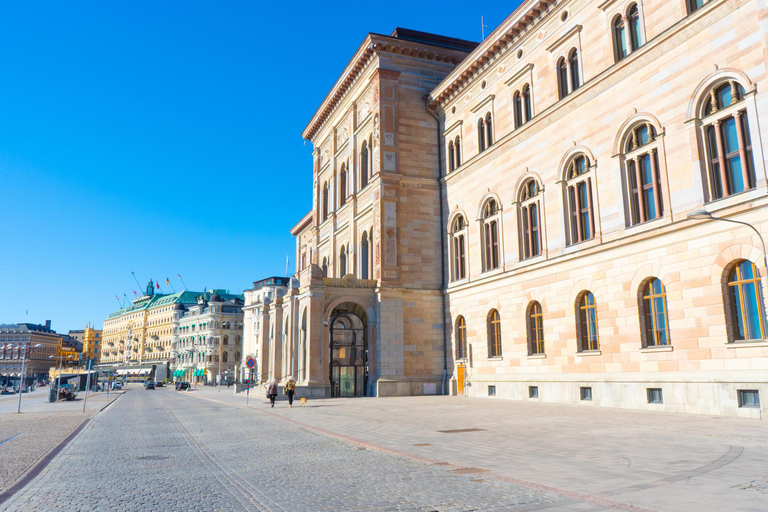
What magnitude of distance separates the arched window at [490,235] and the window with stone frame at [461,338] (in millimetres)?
4478

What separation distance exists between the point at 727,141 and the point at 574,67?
10.4m


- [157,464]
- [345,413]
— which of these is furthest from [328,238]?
[157,464]

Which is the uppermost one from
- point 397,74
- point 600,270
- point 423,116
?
point 397,74

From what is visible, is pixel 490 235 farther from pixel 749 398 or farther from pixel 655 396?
pixel 749 398

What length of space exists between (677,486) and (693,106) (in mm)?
17132

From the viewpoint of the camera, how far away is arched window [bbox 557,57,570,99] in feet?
97.6

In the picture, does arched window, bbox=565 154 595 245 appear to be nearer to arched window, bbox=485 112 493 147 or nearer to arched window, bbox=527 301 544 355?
arched window, bbox=527 301 544 355

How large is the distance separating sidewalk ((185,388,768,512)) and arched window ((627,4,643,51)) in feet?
50.3

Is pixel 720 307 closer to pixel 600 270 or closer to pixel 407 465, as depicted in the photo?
pixel 600 270

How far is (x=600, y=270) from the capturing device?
25.9 meters

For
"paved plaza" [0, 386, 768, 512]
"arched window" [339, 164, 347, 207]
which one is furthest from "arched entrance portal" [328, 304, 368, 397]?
"paved plaza" [0, 386, 768, 512]

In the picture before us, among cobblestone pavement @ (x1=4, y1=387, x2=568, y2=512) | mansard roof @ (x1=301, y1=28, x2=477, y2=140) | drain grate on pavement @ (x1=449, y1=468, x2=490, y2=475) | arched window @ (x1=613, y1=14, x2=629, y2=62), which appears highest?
mansard roof @ (x1=301, y1=28, x2=477, y2=140)

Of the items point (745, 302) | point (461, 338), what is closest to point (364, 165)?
point (461, 338)

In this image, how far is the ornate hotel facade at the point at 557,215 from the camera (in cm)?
2027
